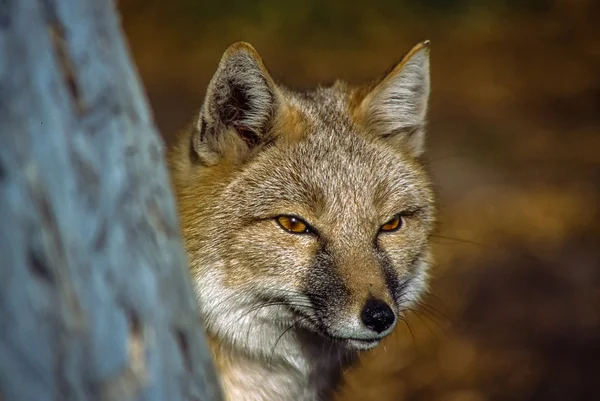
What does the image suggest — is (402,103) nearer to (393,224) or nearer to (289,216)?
(393,224)

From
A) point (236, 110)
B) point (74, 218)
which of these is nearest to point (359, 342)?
A: point (236, 110)

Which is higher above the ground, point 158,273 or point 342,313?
point 158,273

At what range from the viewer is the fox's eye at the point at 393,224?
4.02 m

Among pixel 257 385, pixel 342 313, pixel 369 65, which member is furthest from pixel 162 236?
pixel 369 65

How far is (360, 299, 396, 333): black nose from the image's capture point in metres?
3.47

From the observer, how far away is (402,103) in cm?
451

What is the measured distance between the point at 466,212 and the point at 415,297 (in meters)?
5.07

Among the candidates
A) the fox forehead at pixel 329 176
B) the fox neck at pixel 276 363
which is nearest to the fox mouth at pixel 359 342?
the fox neck at pixel 276 363

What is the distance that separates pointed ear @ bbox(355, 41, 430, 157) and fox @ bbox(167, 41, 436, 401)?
A: 0.01m

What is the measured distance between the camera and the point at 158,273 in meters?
2.16

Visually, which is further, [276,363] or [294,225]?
[276,363]

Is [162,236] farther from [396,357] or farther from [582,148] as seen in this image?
[582,148]

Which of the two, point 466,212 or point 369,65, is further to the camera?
point 369,65

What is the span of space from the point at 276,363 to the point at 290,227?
746mm
